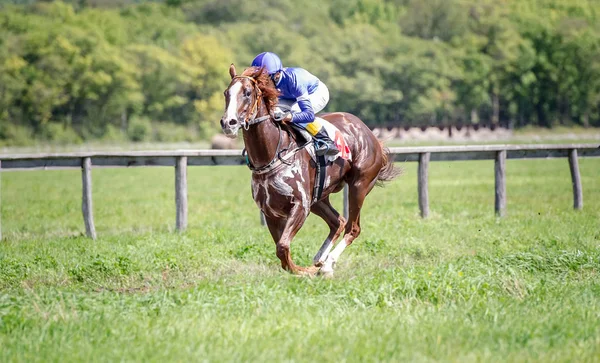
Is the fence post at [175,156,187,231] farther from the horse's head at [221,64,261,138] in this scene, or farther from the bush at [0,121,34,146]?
the bush at [0,121,34,146]

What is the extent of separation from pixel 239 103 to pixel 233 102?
0.08 meters

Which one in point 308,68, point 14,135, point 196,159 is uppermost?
point 308,68

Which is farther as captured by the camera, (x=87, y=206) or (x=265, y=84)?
(x=87, y=206)

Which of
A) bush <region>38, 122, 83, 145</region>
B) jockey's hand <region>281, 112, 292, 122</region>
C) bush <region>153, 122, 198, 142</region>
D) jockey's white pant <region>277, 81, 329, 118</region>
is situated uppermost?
jockey's white pant <region>277, 81, 329, 118</region>

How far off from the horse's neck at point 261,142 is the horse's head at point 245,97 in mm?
153

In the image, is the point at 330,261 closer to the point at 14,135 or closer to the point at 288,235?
the point at 288,235

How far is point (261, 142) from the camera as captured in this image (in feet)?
27.1

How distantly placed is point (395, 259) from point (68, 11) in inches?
3825

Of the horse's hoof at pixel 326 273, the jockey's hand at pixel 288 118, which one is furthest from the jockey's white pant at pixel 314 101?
the horse's hoof at pixel 326 273

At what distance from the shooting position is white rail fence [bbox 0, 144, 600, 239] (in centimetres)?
1239

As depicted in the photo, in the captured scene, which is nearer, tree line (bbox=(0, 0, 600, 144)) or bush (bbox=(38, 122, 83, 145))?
bush (bbox=(38, 122, 83, 145))

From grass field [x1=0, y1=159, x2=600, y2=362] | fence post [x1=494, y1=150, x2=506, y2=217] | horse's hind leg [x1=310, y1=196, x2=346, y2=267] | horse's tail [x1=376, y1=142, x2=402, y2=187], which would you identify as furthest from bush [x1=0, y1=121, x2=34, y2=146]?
horse's hind leg [x1=310, y1=196, x2=346, y2=267]

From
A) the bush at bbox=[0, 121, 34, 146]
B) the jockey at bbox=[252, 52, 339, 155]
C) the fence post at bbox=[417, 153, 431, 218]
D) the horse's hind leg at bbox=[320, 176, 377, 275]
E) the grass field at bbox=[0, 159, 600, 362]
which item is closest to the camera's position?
the grass field at bbox=[0, 159, 600, 362]

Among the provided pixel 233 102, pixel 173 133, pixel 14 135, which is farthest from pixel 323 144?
pixel 173 133
